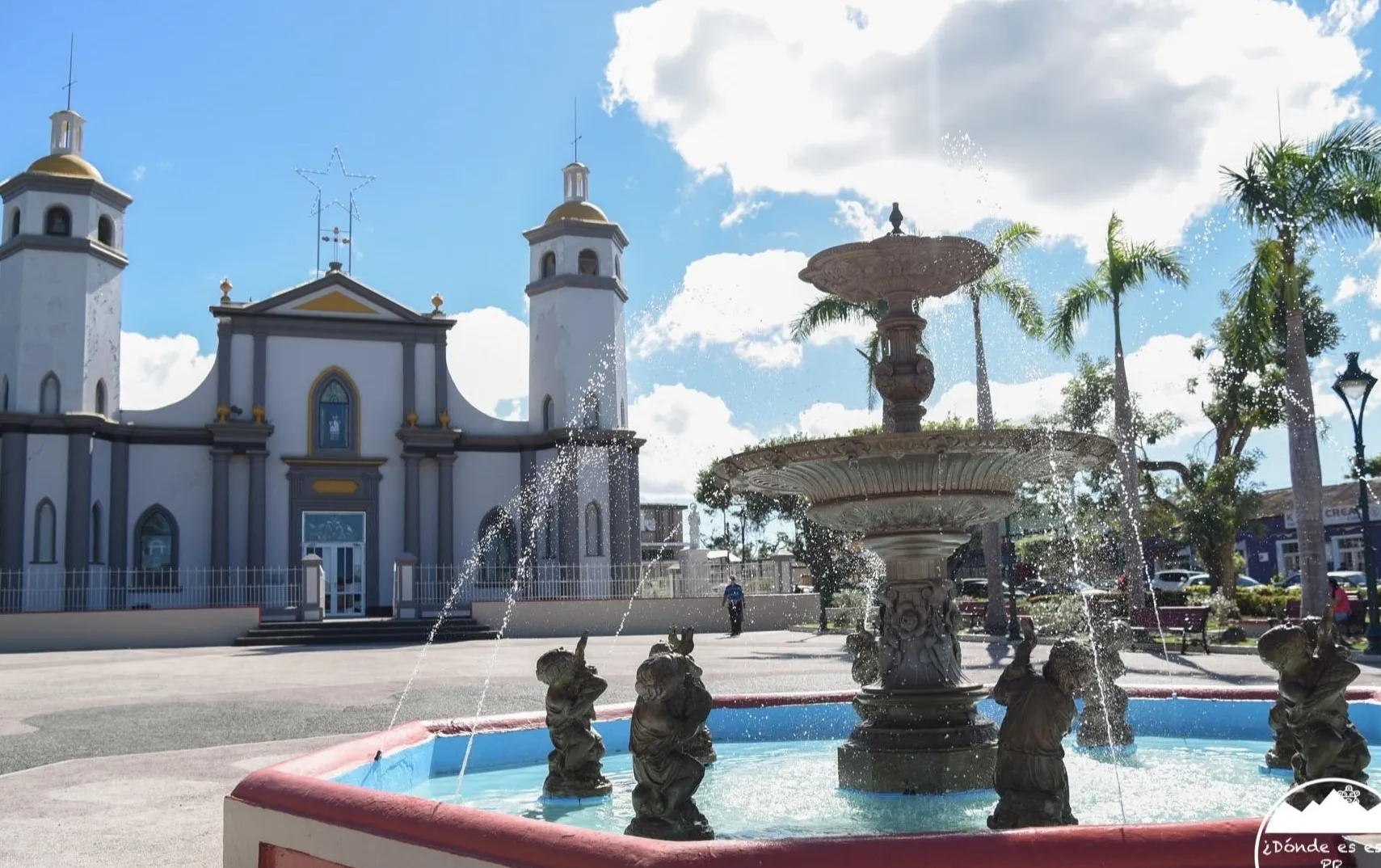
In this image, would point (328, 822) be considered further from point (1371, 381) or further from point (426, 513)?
point (426, 513)

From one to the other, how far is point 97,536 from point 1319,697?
31.6 metres

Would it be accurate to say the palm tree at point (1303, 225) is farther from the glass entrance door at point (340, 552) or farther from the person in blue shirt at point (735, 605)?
the glass entrance door at point (340, 552)

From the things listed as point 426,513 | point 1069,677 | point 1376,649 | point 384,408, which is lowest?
point 1376,649

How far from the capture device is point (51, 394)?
30266mm

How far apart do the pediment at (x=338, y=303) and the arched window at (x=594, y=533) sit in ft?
26.1

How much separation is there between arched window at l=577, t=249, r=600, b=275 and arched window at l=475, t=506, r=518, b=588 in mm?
7729

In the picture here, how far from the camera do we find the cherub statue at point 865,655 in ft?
27.7

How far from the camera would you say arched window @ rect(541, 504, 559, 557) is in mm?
34188

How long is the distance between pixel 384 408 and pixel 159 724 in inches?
940

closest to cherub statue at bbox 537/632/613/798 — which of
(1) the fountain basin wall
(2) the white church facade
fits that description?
(1) the fountain basin wall

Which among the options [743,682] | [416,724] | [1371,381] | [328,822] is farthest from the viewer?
[1371,381]

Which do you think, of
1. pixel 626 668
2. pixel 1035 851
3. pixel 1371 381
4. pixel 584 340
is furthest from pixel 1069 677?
pixel 584 340

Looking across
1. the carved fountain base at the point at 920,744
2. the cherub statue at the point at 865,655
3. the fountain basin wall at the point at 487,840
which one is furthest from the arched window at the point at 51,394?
the carved fountain base at the point at 920,744

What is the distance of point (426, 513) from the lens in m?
34.8
